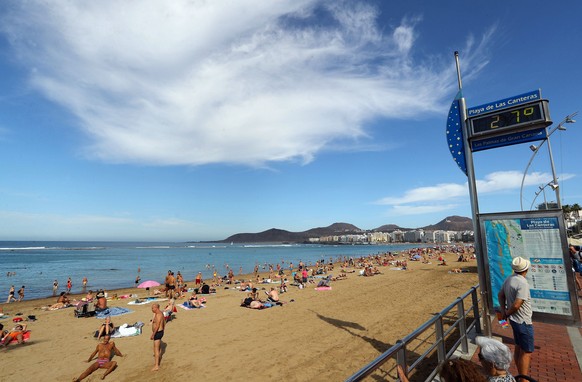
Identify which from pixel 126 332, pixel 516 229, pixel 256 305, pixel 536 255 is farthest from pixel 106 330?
pixel 536 255

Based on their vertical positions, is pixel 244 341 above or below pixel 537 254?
below

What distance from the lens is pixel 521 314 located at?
13.3 ft

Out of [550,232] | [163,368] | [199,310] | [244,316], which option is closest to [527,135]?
[550,232]

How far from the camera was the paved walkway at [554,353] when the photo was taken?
454cm

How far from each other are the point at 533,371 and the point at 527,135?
12.3ft

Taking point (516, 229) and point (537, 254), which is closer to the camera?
point (537, 254)

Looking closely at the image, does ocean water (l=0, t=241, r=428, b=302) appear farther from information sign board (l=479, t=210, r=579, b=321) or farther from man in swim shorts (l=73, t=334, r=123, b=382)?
information sign board (l=479, t=210, r=579, b=321)

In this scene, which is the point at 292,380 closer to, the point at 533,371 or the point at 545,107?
the point at 533,371

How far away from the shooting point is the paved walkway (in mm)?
4539

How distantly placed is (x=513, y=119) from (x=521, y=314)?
3135 millimetres

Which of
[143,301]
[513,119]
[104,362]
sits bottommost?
[143,301]

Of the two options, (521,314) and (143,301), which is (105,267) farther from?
(521,314)

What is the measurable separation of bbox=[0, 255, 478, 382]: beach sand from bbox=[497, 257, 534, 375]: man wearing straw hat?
10.4ft

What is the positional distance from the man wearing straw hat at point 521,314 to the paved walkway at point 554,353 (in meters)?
0.76
